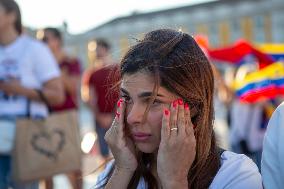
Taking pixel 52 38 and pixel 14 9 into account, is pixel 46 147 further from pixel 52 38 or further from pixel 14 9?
pixel 52 38

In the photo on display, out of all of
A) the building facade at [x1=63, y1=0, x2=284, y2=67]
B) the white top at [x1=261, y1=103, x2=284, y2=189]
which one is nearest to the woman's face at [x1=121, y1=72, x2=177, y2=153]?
the white top at [x1=261, y1=103, x2=284, y2=189]

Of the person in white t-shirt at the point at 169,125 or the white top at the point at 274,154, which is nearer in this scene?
the white top at the point at 274,154

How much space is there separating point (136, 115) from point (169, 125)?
128 millimetres

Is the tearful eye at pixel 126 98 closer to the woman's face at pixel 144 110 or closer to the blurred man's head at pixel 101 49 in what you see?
the woman's face at pixel 144 110

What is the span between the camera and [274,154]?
178cm

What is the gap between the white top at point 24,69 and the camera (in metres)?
3.81

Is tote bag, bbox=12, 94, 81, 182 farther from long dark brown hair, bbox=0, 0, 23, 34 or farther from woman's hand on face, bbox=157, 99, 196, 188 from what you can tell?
woman's hand on face, bbox=157, 99, 196, 188

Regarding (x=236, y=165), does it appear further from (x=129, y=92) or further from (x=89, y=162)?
(x=89, y=162)

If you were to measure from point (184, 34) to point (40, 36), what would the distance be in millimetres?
4039

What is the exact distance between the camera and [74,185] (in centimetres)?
557

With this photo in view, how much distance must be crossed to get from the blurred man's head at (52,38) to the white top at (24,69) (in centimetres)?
194

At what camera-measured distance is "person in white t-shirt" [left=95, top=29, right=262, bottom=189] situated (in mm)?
2111

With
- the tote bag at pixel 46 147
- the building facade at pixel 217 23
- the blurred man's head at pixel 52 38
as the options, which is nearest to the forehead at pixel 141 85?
the tote bag at pixel 46 147

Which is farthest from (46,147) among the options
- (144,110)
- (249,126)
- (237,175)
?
(249,126)
